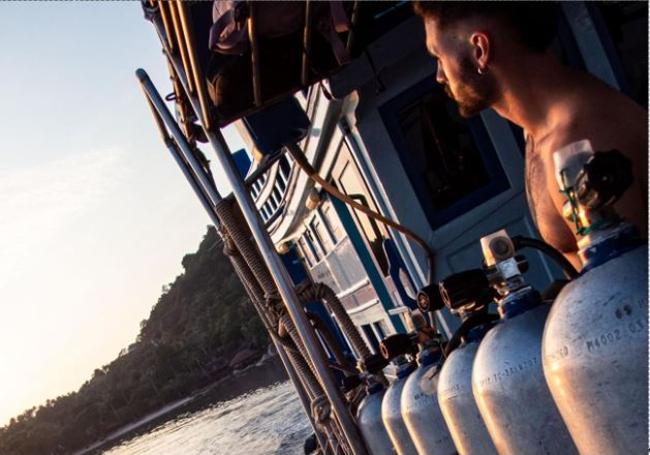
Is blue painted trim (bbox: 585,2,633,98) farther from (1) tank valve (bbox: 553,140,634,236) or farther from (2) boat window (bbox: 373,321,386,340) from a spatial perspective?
(2) boat window (bbox: 373,321,386,340)

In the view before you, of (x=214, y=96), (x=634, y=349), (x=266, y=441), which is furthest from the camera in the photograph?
(x=266, y=441)

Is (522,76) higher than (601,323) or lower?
higher

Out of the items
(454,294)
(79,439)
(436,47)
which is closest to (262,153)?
(436,47)

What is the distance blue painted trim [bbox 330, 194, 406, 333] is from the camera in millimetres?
7348

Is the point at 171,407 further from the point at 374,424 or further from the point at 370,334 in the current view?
the point at 374,424

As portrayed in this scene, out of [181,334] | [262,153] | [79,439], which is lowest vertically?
[79,439]

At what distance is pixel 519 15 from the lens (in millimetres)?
2193

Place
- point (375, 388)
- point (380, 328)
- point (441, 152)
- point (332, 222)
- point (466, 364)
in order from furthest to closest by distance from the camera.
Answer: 1. point (380, 328)
2. point (332, 222)
3. point (441, 152)
4. point (375, 388)
5. point (466, 364)

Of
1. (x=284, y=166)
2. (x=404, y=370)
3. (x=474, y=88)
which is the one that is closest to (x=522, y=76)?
(x=474, y=88)

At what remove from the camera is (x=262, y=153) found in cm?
624

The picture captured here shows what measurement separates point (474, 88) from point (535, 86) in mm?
205

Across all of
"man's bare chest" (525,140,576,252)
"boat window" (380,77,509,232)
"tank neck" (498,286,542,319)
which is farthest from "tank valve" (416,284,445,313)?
"boat window" (380,77,509,232)

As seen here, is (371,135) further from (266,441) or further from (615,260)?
(266,441)

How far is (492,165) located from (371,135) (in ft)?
3.18
